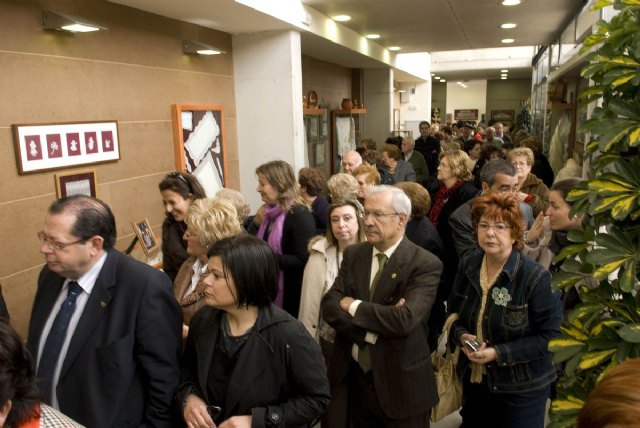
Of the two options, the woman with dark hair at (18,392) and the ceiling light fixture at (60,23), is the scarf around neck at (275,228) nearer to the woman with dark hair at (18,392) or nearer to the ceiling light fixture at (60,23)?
the ceiling light fixture at (60,23)

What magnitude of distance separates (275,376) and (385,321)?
2.09 feet

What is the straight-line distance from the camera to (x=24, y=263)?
345cm

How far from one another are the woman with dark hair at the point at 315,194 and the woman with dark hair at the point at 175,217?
100cm

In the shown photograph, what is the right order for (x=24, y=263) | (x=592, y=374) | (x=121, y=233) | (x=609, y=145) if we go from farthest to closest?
(x=121, y=233), (x=24, y=263), (x=592, y=374), (x=609, y=145)

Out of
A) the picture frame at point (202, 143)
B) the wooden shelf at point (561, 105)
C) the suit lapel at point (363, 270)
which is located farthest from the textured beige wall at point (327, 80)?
the suit lapel at point (363, 270)

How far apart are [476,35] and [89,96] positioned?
6804mm

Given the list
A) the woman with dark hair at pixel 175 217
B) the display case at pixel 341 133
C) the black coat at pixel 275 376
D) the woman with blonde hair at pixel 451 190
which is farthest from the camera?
the display case at pixel 341 133

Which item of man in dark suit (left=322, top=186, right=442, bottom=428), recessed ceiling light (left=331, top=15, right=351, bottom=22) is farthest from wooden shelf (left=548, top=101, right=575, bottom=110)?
man in dark suit (left=322, top=186, right=442, bottom=428)

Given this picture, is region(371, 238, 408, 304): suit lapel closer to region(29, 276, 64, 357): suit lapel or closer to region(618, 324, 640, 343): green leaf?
region(618, 324, 640, 343): green leaf

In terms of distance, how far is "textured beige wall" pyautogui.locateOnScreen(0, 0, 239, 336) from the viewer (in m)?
3.34

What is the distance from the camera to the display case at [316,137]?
818cm

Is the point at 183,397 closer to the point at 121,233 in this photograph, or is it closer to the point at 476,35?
the point at 121,233

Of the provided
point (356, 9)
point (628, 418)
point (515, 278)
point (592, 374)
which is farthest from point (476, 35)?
point (628, 418)

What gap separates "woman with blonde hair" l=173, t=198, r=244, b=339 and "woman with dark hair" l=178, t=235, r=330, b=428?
23.2 inches
